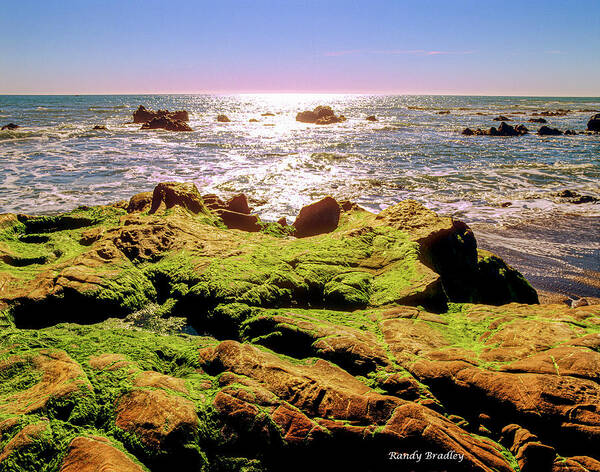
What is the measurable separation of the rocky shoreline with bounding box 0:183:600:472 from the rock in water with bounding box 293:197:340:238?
2.18 m

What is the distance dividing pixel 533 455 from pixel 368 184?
615 inches

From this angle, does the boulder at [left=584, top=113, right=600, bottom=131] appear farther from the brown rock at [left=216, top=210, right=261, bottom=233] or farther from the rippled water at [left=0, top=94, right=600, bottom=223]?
the brown rock at [left=216, top=210, right=261, bottom=233]

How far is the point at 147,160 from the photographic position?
22.5 m

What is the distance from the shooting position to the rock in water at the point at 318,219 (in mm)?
8844

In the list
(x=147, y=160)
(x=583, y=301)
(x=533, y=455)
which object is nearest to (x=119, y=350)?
(x=533, y=455)

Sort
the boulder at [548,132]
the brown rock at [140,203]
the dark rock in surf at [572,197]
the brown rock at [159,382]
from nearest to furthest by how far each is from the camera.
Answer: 1. the brown rock at [159,382]
2. the brown rock at [140,203]
3. the dark rock in surf at [572,197]
4. the boulder at [548,132]

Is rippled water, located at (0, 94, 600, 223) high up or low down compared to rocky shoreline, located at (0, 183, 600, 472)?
up

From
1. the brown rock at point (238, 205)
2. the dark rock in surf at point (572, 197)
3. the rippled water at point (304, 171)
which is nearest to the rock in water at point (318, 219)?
the brown rock at point (238, 205)

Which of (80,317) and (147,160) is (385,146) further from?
(80,317)

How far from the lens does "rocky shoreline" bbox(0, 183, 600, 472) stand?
257cm

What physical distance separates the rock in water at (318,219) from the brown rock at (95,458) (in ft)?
22.1
